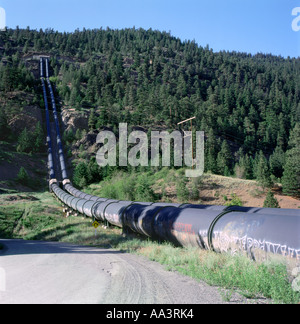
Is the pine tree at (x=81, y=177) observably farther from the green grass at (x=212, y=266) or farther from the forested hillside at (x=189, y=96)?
the green grass at (x=212, y=266)

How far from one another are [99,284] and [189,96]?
129 metres

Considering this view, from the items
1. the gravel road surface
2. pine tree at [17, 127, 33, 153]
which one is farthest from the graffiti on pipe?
pine tree at [17, 127, 33, 153]

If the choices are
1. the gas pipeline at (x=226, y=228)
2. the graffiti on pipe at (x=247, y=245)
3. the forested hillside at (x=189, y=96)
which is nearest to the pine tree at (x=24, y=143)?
the forested hillside at (x=189, y=96)

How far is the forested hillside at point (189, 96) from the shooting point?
74750 mm

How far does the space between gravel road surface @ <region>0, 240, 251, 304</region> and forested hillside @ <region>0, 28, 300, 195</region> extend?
118 feet

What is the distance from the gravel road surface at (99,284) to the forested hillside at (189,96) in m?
35.9

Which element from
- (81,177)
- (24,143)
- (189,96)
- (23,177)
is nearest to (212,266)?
(81,177)

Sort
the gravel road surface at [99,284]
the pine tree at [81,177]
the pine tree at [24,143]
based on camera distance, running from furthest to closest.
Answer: the pine tree at [24,143] < the pine tree at [81,177] < the gravel road surface at [99,284]

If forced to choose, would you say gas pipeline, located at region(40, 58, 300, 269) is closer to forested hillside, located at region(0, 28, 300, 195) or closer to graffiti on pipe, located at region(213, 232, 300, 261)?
graffiti on pipe, located at region(213, 232, 300, 261)

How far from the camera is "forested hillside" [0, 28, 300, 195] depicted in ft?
245

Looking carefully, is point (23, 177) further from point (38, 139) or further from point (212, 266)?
point (212, 266)

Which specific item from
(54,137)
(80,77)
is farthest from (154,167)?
(80,77)

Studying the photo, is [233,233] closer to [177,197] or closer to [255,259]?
[255,259]

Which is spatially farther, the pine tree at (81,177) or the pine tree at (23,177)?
the pine tree at (81,177)
